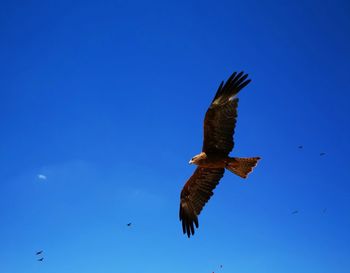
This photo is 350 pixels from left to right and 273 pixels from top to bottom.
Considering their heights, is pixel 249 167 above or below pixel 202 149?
below

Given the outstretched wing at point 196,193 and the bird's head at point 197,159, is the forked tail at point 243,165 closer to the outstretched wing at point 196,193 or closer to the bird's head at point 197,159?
the bird's head at point 197,159

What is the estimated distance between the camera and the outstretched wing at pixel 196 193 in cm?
1133

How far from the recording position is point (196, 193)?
1174 centimetres

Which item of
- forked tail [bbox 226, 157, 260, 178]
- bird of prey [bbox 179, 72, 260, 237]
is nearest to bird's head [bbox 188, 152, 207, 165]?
bird of prey [bbox 179, 72, 260, 237]

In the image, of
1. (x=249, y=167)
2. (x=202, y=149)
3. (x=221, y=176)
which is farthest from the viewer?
(x=221, y=176)

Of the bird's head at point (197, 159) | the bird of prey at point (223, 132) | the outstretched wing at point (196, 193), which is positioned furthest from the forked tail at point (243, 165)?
the outstretched wing at point (196, 193)

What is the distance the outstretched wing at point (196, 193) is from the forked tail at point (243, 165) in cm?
162

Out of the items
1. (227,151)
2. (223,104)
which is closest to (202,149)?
(227,151)

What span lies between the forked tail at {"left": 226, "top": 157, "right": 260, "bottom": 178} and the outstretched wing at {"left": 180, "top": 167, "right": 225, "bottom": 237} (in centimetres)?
Answer: 162

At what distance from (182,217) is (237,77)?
5.08 metres

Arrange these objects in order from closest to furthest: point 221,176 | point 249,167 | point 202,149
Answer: point 249,167
point 202,149
point 221,176

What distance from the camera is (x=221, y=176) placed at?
11.4 metres

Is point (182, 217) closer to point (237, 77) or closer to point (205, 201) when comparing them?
point (205, 201)

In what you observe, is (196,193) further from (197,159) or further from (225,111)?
(225,111)
